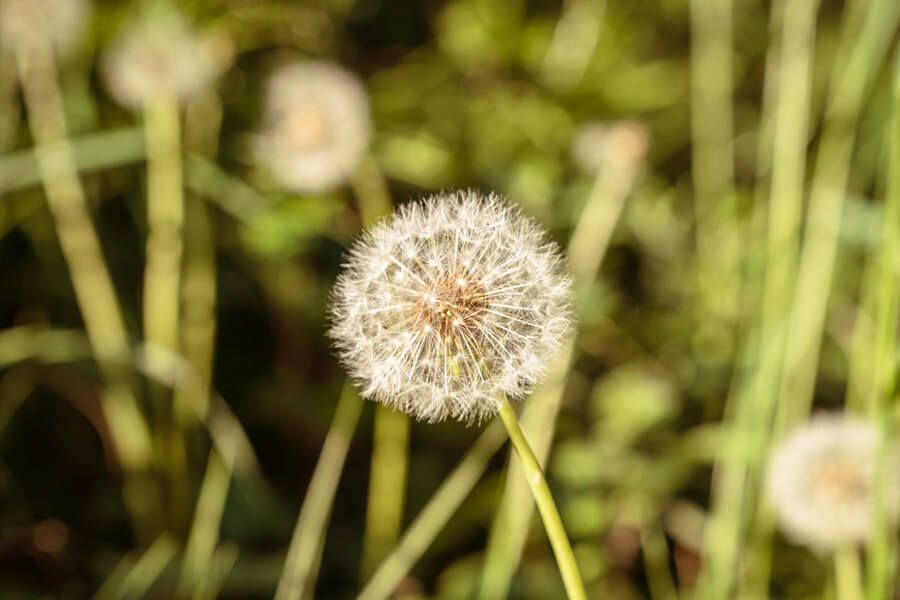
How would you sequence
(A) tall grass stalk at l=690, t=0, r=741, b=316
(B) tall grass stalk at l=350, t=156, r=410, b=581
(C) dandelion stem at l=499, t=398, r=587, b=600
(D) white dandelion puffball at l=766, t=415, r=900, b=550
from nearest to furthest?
(C) dandelion stem at l=499, t=398, r=587, b=600 < (D) white dandelion puffball at l=766, t=415, r=900, b=550 < (B) tall grass stalk at l=350, t=156, r=410, b=581 < (A) tall grass stalk at l=690, t=0, r=741, b=316

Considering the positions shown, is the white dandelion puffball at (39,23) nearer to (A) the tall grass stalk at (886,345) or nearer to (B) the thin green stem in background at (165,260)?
(B) the thin green stem in background at (165,260)

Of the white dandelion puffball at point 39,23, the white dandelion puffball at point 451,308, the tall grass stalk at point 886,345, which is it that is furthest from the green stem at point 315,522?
the white dandelion puffball at point 39,23

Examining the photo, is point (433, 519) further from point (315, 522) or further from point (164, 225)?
point (164, 225)

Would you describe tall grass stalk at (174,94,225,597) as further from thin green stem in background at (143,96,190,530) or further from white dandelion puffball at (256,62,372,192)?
white dandelion puffball at (256,62,372,192)

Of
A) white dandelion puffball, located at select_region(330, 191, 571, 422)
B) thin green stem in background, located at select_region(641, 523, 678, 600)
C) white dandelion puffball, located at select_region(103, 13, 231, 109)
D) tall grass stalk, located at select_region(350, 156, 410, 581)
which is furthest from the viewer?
white dandelion puffball, located at select_region(103, 13, 231, 109)

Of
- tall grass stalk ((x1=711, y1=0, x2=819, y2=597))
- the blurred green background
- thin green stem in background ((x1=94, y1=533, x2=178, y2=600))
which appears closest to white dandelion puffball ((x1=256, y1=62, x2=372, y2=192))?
the blurred green background

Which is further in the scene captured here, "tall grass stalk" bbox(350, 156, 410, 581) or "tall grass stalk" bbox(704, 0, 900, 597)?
"tall grass stalk" bbox(350, 156, 410, 581)

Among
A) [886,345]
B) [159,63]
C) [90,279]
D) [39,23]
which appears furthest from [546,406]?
[39,23]
